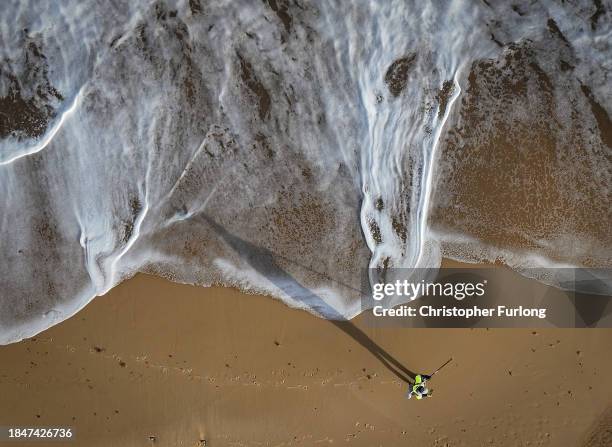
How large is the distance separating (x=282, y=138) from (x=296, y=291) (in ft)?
5.20

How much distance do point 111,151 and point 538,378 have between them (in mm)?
4997

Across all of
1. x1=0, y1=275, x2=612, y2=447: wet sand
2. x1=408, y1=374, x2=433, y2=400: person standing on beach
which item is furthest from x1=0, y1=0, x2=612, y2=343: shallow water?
x1=408, y1=374, x2=433, y2=400: person standing on beach

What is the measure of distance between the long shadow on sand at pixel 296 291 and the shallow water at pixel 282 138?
0.03m

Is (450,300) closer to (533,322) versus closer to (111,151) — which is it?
(533,322)

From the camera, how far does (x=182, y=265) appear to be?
4730 millimetres

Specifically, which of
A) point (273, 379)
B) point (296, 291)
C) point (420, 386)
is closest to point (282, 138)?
point (296, 291)

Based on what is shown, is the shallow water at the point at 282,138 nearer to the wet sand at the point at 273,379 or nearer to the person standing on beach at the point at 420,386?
the wet sand at the point at 273,379

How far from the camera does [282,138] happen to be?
4.72 metres

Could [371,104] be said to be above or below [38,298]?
above

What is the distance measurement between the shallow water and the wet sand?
32cm

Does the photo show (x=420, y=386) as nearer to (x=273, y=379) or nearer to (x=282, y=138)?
(x=273, y=379)

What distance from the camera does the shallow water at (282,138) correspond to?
15.4ft

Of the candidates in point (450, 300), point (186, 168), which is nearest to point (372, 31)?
point (186, 168)

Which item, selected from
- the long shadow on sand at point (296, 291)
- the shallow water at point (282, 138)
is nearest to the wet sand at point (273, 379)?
the long shadow on sand at point (296, 291)
